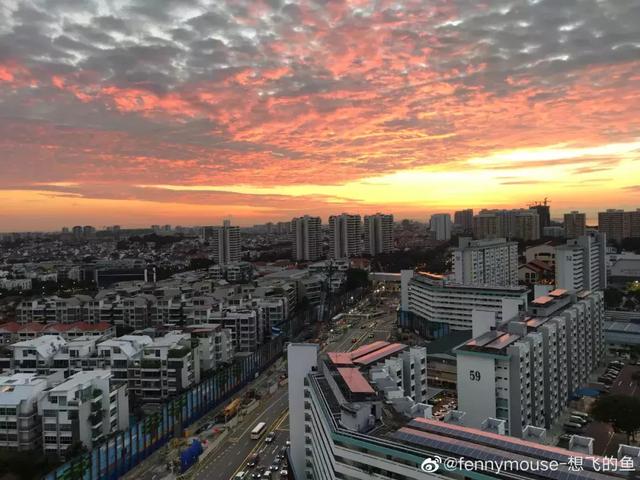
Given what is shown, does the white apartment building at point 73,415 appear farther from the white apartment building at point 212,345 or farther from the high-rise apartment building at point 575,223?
the high-rise apartment building at point 575,223

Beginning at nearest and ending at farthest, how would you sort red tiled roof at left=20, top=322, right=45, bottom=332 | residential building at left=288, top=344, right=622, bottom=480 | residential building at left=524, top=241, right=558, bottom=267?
residential building at left=288, top=344, right=622, bottom=480, red tiled roof at left=20, top=322, right=45, bottom=332, residential building at left=524, top=241, right=558, bottom=267

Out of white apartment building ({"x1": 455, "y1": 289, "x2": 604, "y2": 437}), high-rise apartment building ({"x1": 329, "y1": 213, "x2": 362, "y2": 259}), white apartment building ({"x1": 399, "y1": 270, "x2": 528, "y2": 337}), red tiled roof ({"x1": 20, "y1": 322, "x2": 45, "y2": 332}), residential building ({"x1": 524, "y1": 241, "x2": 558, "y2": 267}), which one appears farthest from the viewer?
high-rise apartment building ({"x1": 329, "y1": 213, "x2": 362, "y2": 259})

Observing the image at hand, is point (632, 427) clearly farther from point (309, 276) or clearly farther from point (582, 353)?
point (309, 276)

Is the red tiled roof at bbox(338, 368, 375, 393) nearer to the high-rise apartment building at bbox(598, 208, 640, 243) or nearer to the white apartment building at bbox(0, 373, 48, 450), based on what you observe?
the white apartment building at bbox(0, 373, 48, 450)

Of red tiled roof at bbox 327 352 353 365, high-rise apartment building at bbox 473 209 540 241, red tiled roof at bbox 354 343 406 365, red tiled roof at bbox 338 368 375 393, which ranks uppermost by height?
high-rise apartment building at bbox 473 209 540 241

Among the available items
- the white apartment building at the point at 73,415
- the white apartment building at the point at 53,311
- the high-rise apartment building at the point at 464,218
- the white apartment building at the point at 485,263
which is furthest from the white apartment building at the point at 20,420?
the high-rise apartment building at the point at 464,218

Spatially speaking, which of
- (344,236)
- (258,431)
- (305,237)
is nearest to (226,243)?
(305,237)

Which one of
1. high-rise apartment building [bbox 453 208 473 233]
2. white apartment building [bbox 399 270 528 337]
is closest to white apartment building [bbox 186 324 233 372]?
white apartment building [bbox 399 270 528 337]
